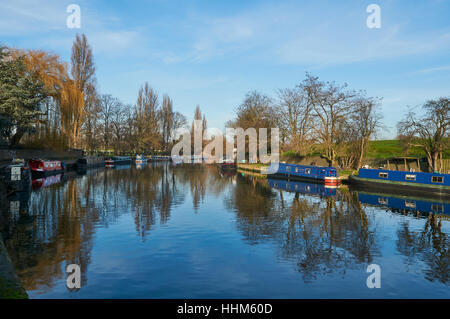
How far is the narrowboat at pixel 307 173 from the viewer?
3072cm

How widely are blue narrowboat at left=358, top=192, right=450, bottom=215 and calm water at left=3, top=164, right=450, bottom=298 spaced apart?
334mm

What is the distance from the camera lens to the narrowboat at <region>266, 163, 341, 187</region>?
30.7 m

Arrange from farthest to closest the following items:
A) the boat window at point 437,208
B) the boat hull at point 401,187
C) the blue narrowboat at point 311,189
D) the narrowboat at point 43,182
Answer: the narrowboat at point 43,182
the blue narrowboat at point 311,189
the boat hull at point 401,187
the boat window at point 437,208

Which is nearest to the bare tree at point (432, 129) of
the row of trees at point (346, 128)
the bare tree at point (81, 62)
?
the row of trees at point (346, 128)

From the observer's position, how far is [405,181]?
1022 inches

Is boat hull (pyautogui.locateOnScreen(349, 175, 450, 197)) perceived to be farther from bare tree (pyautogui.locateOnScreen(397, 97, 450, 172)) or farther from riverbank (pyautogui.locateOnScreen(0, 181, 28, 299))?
riverbank (pyautogui.locateOnScreen(0, 181, 28, 299))

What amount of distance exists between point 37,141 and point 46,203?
73.0 ft

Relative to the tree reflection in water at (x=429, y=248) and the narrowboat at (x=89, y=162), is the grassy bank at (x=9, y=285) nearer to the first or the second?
the tree reflection in water at (x=429, y=248)

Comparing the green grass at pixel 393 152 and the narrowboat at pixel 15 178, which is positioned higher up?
the green grass at pixel 393 152

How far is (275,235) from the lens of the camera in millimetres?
12242

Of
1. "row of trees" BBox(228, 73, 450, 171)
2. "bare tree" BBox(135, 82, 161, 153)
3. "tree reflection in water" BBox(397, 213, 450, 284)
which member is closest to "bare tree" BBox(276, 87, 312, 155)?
"row of trees" BBox(228, 73, 450, 171)

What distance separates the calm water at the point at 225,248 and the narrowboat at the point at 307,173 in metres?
11.4
